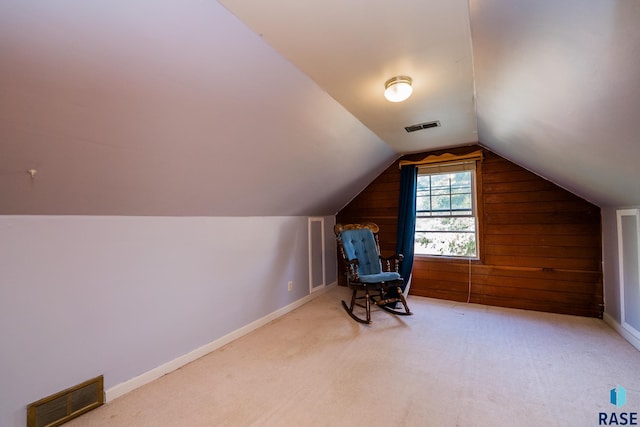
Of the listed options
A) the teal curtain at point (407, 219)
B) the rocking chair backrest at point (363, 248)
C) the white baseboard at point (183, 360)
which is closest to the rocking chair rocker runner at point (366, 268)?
the rocking chair backrest at point (363, 248)

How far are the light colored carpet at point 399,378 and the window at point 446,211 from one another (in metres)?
1.09

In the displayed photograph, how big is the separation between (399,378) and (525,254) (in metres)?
2.39

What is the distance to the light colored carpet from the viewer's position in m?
1.61

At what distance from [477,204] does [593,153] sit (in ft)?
5.73

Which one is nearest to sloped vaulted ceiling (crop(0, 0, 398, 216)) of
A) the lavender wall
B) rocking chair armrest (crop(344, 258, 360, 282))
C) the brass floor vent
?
the lavender wall

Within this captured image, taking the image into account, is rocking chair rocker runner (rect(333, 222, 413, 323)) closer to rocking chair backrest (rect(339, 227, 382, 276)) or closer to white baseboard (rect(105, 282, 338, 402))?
rocking chair backrest (rect(339, 227, 382, 276))

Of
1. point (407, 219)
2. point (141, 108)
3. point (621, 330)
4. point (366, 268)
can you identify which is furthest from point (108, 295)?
point (621, 330)

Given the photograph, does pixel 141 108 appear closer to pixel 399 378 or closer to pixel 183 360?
pixel 183 360

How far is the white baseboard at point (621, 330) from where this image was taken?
7.62 ft

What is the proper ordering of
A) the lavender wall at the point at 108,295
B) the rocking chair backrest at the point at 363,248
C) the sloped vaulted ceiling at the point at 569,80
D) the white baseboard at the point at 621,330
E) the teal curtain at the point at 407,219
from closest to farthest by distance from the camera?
the sloped vaulted ceiling at the point at 569,80 < the lavender wall at the point at 108,295 < the white baseboard at the point at 621,330 < the rocking chair backrest at the point at 363,248 < the teal curtain at the point at 407,219

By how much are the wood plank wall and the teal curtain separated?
0.67 ft

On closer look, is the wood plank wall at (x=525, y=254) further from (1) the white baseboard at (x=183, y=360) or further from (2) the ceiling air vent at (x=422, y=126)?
(1) the white baseboard at (x=183, y=360)

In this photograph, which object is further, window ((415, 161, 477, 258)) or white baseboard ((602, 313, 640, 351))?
window ((415, 161, 477, 258))

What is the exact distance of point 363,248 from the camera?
369cm
